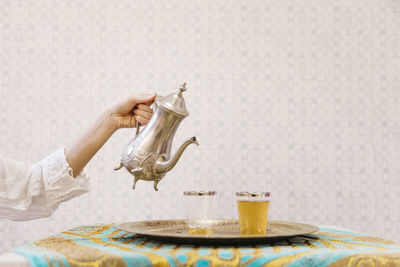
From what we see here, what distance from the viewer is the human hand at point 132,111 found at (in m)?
1.11

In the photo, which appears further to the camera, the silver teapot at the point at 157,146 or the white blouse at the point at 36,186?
the white blouse at the point at 36,186

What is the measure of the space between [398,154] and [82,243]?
5.38 ft

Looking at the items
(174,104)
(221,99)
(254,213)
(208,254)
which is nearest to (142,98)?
(174,104)

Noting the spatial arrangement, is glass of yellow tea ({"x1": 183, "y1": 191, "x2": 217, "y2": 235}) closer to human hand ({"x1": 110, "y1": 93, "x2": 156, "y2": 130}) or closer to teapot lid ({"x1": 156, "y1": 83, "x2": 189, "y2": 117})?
teapot lid ({"x1": 156, "y1": 83, "x2": 189, "y2": 117})

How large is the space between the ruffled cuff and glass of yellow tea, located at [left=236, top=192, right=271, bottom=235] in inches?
22.4

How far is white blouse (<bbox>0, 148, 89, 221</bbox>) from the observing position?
1.17 m

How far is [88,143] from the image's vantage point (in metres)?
1.23

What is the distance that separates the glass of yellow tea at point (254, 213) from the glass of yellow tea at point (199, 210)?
7 cm

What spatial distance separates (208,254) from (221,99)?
4.12 feet

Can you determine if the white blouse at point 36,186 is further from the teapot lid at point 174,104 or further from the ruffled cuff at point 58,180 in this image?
the teapot lid at point 174,104

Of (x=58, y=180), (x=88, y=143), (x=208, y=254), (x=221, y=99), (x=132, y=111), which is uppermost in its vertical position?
(x=221, y=99)

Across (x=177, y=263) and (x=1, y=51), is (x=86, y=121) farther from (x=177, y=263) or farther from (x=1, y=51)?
(x=177, y=263)

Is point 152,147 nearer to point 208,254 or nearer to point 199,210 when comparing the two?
point 199,210

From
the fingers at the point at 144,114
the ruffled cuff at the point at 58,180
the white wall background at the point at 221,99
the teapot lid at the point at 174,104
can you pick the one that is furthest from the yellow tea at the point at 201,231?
the white wall background at the point at 221,99
